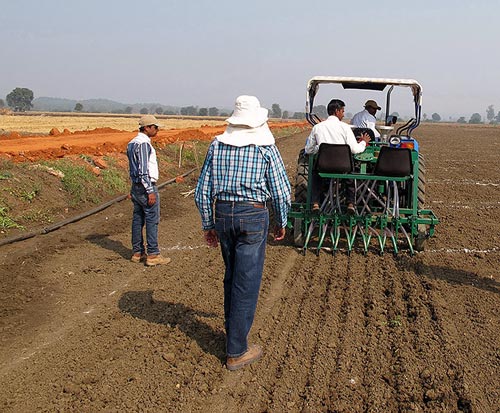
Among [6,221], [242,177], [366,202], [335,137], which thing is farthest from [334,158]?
[6,221]

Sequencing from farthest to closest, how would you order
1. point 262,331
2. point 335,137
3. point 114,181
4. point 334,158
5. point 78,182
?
point 114,181 → point 78,182 → point 335,137 → point 334,158 → point 262,331

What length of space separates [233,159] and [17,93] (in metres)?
134

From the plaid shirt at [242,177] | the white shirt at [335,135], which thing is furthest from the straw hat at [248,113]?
the white shirt at [335,135]

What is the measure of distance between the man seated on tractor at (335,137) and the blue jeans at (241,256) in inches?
122

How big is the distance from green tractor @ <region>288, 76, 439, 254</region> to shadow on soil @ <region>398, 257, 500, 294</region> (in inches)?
13.9

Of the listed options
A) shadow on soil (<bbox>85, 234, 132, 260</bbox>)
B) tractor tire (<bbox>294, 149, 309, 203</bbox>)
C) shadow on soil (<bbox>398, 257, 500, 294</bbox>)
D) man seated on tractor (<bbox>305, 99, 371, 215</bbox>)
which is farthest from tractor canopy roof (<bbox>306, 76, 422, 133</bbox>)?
shadow on soil (<bbox>85, 234, 132, 260</bbox>)

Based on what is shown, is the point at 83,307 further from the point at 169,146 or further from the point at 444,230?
the point at 169,146

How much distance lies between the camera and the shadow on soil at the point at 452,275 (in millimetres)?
5457

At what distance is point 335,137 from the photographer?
21.4ft

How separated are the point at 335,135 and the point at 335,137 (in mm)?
26

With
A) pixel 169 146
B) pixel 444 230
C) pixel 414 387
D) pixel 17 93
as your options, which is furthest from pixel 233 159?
pixel 17 93

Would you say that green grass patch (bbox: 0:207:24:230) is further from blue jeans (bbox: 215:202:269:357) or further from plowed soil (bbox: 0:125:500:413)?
blue jeans (bbox: 215:202:269:357)

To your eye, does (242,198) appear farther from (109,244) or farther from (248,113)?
(109,244)

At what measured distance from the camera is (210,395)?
3422mm
